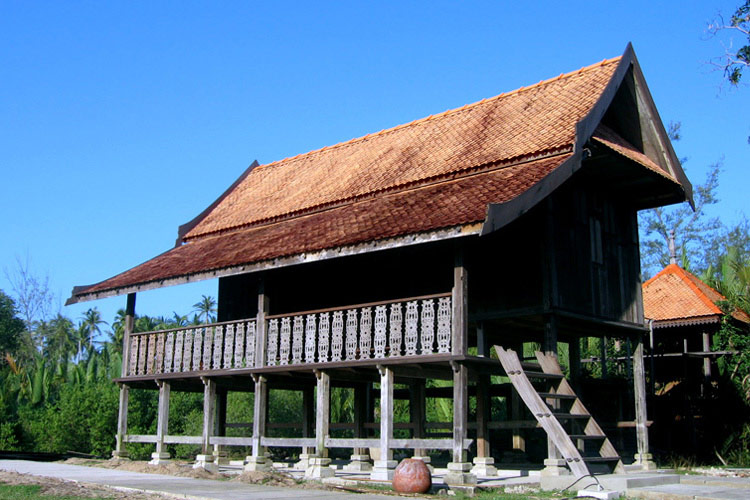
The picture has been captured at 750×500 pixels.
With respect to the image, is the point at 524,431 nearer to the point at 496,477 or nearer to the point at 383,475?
the point at 496,477

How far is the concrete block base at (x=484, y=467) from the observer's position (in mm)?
15305

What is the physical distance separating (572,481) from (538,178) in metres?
4.77

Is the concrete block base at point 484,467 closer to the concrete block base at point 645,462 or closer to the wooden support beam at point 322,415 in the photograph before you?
the wooden support beam at point 322,415

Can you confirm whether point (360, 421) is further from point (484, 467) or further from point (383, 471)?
point (383, 471)

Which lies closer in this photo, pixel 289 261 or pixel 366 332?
pixel 366 332

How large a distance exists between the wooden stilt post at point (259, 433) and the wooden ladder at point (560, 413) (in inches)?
199

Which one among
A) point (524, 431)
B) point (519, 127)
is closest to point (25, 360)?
point (524, 431)

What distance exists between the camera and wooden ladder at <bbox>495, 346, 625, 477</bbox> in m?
12.4

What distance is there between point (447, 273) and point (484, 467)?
3.56 m

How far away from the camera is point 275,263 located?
15156 mm

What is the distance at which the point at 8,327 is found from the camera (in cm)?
6681

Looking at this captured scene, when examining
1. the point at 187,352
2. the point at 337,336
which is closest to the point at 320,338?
the point at 337,336

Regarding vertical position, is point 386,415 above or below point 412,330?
below

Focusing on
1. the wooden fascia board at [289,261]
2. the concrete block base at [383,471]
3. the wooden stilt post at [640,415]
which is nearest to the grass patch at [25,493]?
the concrete block base at [383,471]
